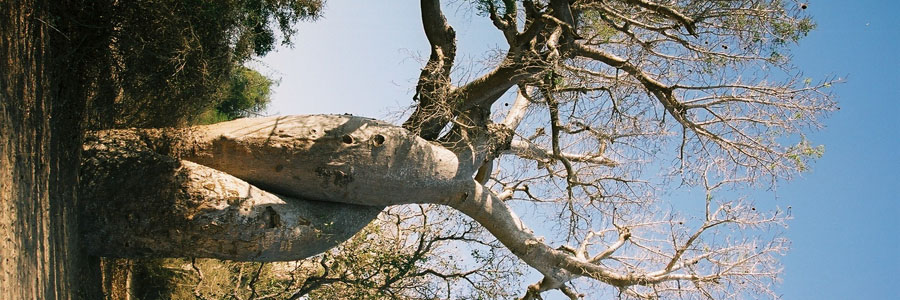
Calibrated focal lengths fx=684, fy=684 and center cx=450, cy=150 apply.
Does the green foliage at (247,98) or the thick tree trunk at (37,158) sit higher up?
the green foliage at (247,98)

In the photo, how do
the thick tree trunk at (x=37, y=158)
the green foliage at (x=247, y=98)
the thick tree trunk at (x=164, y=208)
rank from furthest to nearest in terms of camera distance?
the green foliage at (x=247, y=98) → the thick tree trunk at (x=164, y=208) → the thick tree trunk at (x=37, y=158)

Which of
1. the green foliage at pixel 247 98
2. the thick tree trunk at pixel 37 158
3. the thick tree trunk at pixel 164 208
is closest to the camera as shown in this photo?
the thick tree trunk at pixel 37 158

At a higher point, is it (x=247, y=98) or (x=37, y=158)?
(x=247, y=98)

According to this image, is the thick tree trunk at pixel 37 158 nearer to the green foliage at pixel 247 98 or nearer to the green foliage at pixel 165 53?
the green foliage at pixel 165 53

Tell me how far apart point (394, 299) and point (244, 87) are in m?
4.88

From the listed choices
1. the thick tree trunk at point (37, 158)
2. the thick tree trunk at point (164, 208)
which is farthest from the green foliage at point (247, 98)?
the thick tree trunk at point (37, 158)

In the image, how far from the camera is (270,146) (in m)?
5.67

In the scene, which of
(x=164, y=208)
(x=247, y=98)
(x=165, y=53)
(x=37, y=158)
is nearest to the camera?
(x=37, y=158)

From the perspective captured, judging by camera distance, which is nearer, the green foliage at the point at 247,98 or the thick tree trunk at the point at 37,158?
the thick tree trunk at the point at 37,158

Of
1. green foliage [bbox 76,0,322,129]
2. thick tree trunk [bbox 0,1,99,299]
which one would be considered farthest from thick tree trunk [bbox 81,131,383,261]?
green foliage [bbox 76,0,322,129]

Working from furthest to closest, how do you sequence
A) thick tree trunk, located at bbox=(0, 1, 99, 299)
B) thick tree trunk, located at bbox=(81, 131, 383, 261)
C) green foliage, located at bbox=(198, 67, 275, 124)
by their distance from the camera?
green foliage, located at bbox=(198, 67, 275, 124) → thick tree trunk, located at bbox=(81, 131, 383, 261) → thick tree trunk, located at bbox=(0, 1, 99, 299)

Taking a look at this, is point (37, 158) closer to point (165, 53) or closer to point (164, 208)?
point (164, 208)

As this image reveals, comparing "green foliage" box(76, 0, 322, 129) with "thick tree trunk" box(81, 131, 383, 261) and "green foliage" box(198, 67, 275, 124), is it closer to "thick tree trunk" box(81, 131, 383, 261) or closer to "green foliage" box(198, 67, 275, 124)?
"thick tree trunk" box(81, 131, 383, 261)

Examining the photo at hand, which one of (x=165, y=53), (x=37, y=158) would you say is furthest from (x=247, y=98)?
(x=37, y=158)
